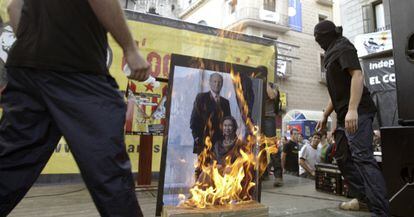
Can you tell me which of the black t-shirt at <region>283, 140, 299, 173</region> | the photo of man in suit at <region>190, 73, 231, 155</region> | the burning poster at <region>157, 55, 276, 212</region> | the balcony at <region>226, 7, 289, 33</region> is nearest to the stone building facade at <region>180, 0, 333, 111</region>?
the balcony at <region>226, 7, 289, 33</region>

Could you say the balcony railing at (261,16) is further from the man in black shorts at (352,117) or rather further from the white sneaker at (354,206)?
the man in black shorts at (352,117)

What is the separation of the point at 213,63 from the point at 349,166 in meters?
1.74

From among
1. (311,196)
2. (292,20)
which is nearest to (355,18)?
(311,196)

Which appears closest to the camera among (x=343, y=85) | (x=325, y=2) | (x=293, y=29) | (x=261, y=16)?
(x=343, y=85)

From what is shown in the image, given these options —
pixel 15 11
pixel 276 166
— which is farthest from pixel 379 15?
pixel 15 11

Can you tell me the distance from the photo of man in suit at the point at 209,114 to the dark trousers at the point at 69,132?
73.5 inches

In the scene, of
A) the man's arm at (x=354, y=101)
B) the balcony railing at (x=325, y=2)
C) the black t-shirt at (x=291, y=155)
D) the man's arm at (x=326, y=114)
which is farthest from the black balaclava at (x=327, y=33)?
the balcony railing at (x=325, y=2)

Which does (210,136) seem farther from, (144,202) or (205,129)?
(144,202)

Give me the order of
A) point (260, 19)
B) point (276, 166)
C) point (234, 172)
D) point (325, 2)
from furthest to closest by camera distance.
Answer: point (325, 2) → point (260, 19) → point (276, 166) → point (234, 172)

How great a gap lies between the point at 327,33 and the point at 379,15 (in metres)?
10.6

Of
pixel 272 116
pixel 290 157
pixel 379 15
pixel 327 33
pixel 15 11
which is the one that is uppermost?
pixel 379 15

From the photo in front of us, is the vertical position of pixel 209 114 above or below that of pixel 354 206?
above

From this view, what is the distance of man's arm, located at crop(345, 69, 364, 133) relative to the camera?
2.93 m

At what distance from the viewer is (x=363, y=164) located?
→ 290cm
